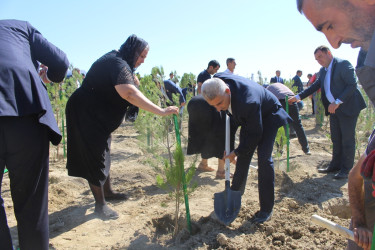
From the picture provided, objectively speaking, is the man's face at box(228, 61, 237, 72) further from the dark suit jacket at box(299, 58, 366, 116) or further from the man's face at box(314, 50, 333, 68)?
the dark suit jacket at box(299, 58, 366, 116)

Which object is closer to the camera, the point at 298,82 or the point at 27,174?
the point at 27,174

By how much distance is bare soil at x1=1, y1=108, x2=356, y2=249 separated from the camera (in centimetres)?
267

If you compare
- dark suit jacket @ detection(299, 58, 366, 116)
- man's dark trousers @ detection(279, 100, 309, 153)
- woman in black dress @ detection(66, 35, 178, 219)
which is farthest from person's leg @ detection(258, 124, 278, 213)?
man's dark trousers @ detection(279, 100, 309, 153)

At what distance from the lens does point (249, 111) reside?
2.74 m

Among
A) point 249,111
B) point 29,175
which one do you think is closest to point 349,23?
point 249,111

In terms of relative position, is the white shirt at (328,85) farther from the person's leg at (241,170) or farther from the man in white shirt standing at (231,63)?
the man in white shirt standing at (231,63)

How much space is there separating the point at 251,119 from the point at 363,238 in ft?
4.90

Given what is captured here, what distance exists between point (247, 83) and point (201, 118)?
146cm

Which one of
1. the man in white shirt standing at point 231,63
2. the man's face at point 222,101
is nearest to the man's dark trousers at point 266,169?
the man's face at point 222,101

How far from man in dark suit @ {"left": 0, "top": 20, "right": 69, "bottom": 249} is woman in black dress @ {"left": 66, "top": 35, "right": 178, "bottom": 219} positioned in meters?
0.80

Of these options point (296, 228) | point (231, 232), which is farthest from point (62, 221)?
point (296, 228)

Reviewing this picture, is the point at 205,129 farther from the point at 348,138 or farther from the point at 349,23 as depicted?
the point at 349,23

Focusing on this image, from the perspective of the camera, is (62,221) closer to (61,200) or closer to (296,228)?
(61,200)

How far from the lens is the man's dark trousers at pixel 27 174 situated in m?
1.86
